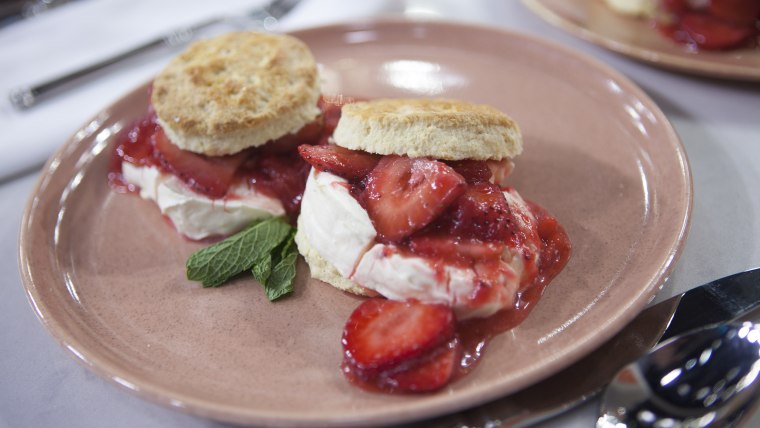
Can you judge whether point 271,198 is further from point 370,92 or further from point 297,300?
point 370,92

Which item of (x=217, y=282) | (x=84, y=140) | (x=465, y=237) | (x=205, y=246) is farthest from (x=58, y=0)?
(x=465, y=237)

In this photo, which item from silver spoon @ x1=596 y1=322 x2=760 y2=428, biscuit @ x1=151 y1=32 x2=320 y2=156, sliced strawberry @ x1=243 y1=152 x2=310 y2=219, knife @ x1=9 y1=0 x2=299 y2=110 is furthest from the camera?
knife @ x1=9 y1=0 x2=299 y2=110

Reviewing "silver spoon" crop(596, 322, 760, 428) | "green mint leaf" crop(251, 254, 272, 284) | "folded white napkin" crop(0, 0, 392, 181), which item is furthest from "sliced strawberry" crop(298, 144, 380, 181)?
"folded white napkin" crop(0, 0, 392, 181)

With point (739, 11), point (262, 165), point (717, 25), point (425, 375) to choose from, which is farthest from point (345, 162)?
point (739, 11)

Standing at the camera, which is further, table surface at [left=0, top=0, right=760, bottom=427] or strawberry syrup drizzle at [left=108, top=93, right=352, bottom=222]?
strawberry syrup drizzle at [left=108, top=93, right=352, bottom=222]

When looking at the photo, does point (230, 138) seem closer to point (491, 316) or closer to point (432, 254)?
point (432, 254)

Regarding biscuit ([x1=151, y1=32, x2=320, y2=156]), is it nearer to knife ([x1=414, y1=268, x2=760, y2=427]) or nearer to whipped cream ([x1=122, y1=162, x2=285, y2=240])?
whipped cream ([x1=122, y1=162, x2=285, y2=240])

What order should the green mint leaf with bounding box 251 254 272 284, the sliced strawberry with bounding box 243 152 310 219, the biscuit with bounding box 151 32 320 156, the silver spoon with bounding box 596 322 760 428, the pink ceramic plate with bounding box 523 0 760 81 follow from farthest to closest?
the pink ceramic plate with bounding box 523 0 760 81
the sliced strawberry with bounding box 243 152 310 219
the biscuit with bounding box 151 32 320 156
the green mint leaf with bounding box 251 254 272 284
the silver spoon with bounding box 596 322 760 428
